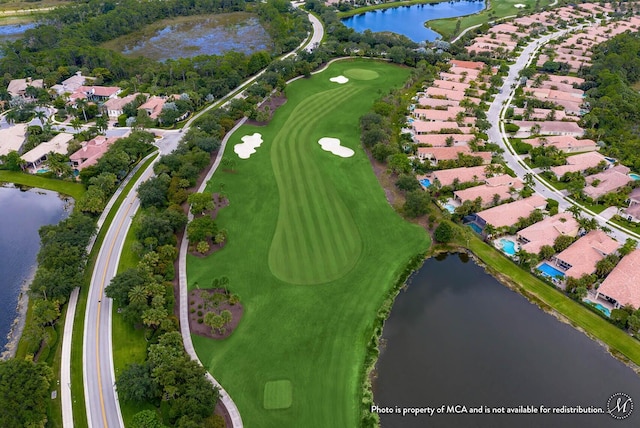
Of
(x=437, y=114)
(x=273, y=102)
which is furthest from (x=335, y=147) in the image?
(x=437, y=114)

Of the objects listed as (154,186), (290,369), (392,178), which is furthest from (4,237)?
(392,178)

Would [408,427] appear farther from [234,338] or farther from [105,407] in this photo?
[105,407]

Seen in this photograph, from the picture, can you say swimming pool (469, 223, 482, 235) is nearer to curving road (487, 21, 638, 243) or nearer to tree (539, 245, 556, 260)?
tree (539, 245, 556, 260)

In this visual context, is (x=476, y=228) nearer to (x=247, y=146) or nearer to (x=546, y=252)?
(x=546, y=252)

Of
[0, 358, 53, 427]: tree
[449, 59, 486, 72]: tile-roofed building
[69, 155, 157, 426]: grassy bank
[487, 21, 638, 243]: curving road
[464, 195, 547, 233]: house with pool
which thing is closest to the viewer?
[0, 358, 53, 427]: tree

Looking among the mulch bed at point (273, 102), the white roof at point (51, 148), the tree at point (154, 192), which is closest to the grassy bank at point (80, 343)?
the tree at point (154, 192)

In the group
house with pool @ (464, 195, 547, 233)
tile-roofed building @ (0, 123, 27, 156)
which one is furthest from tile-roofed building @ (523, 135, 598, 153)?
tile-roofed building @ (0, 123, 27, 156)

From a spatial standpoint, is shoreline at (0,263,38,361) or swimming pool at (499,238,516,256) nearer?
shoreline at (0,263,38,361)
